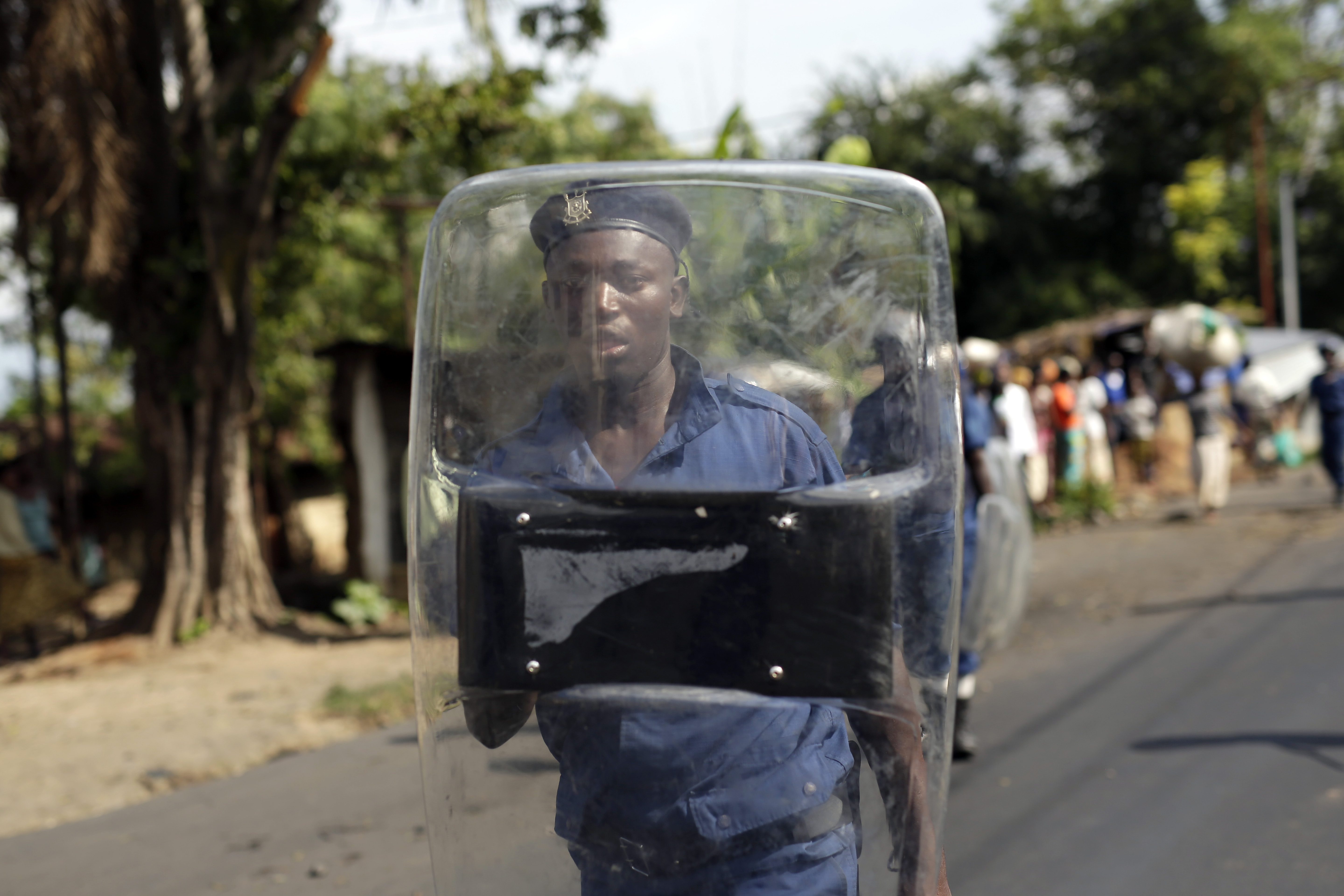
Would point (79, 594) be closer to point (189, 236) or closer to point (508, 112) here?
point (189, 236)

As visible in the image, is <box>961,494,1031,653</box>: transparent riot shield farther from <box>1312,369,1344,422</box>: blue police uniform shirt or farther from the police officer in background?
<box>1312,369,1344,422</box>: blue police uniform shirt

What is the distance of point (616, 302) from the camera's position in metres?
1.40

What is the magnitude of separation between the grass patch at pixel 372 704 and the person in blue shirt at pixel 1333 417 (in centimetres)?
872

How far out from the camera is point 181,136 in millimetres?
8430

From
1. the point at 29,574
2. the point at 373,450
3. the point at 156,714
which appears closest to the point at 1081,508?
the point at 373,450

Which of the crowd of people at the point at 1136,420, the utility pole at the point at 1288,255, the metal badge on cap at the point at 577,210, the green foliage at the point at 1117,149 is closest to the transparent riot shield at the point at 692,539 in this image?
the metal badge on cap at the point at 577,210

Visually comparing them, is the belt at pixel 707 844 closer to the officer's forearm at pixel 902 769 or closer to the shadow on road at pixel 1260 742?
the officer's forearm at pixel 902 769

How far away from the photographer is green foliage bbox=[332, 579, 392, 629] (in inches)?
348

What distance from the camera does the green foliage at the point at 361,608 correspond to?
8.84 m

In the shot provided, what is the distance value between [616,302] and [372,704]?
16.7 feet

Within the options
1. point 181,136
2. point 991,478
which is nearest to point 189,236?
point 181,136

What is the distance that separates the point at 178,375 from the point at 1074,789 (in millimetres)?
7215

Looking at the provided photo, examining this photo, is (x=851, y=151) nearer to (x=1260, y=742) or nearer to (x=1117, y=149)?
(x=1260, y=742)

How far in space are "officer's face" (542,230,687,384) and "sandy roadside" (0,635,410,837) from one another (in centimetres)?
438
